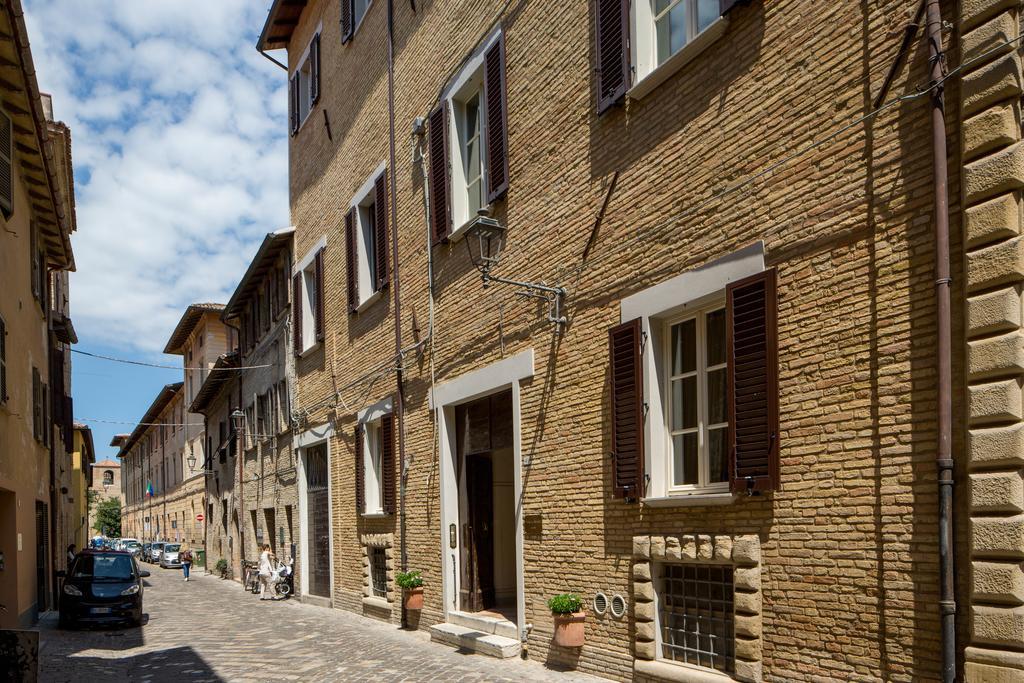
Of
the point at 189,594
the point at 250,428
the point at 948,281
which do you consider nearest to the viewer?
the point at 948,281

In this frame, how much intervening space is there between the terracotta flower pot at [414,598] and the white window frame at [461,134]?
533cm

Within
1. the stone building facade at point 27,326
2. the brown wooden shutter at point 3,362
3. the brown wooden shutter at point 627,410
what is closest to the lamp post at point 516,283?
the brown wooden shutter at point 627,410

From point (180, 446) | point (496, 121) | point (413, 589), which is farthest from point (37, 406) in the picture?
point (180, 446)

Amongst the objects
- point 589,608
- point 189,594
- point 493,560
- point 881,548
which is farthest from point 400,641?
point 189,594

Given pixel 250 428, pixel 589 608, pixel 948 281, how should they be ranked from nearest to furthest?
pixel 948 281 → pixel 589 608 → pixel 250 428

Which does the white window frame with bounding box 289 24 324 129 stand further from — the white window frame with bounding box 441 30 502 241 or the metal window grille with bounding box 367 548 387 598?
the metal window grille with bounding box 367 548 387 598

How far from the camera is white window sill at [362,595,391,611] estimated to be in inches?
637

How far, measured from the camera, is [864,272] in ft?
21.6

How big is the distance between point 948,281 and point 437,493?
30.5 feet

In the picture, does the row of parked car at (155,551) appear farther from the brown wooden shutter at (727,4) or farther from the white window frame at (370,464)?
the brown wooden shutter at (727,4)

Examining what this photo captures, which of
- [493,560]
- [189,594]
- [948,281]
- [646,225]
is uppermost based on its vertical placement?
[646,225]

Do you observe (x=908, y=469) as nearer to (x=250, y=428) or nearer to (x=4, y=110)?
(x=4, y=110)

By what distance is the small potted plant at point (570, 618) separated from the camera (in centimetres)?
973

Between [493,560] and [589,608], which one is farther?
[493,560]
